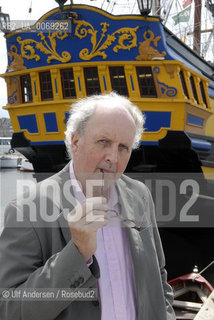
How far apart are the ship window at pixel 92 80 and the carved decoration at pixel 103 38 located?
0.24 m

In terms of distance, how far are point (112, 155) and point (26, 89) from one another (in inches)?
241

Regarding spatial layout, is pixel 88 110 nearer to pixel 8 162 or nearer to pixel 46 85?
pixel 46 85

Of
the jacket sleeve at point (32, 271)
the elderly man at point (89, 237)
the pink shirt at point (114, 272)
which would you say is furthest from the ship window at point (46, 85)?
the jacket sleeve at point (32, 271)

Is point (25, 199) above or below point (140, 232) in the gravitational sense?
above

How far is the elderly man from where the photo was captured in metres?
0.92

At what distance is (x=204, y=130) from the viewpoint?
677 cm

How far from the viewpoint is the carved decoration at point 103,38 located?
5.89m

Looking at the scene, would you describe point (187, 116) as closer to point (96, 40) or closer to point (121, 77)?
point (121, 77)

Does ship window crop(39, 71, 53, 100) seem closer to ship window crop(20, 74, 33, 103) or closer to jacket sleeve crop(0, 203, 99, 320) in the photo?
ship window crop(20, 74, 33, 103)

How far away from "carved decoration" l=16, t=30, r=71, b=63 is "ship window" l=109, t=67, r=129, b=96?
86 cm

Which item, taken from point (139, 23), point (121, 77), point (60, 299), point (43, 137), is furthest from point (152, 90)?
point (60, 299)

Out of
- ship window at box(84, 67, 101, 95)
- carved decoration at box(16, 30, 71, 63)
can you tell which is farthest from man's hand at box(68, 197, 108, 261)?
carved decoration at box(16, 30, 71, 63)

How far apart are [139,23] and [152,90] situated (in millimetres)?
1198

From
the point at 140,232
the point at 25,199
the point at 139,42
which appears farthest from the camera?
the point at 139,42
